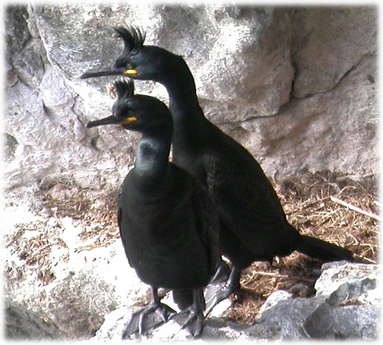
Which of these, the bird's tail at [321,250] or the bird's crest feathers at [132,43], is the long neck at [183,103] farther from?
the bird's tail at [321,250]

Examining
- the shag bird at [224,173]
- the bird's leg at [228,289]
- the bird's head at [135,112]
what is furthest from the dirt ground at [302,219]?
the bird's head at [135,112]

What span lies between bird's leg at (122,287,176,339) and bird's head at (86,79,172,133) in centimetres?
79

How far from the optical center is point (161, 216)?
12.6 ft

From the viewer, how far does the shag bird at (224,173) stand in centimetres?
417

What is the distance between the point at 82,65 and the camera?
4.95 meters

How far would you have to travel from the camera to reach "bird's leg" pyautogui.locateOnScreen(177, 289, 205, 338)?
4.03 m

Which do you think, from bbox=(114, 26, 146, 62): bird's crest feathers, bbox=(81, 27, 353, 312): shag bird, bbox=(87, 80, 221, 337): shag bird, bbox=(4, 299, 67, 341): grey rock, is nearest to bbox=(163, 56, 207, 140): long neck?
bbox=(81, 27, 353, 312): shag bird

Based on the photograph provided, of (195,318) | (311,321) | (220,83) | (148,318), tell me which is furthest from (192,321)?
(220,83)

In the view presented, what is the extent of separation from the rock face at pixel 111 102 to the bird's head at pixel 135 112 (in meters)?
1.03

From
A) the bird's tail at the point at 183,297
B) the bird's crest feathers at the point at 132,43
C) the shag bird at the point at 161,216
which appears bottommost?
the bird's tail at the point at 183,297

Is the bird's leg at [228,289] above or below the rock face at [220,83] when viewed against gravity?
below

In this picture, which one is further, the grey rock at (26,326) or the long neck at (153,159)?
the grey rock at (26,326)

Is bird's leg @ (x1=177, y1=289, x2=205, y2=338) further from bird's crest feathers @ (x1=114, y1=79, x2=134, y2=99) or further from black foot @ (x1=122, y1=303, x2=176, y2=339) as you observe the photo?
bird's crest feathers @ (x1=114, y1=79, x2=134, y2=99)

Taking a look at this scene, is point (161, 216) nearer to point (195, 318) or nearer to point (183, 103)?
point (195, 318)
